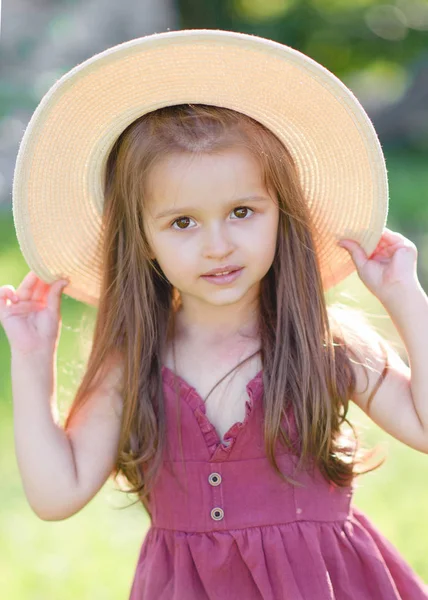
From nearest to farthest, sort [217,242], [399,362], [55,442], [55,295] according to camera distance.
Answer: [217,242] → [55,442] → [399,362] → [55,295]

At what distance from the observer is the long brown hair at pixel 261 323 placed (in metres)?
2.18

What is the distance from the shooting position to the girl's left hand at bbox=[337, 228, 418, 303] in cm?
231

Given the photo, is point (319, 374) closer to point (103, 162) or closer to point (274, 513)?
point (274, 513)

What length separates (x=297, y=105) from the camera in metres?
2.14

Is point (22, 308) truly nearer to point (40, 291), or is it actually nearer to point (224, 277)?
point (40, 291)

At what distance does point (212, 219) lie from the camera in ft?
6.96

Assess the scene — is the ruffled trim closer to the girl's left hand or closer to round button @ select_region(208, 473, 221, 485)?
round button @ select_region(208, 473, 221, 485)

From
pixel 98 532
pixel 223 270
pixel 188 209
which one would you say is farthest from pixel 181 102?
pixel 98 532

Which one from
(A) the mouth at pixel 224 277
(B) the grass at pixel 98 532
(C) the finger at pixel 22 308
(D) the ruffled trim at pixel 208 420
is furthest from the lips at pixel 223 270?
(B) the grass at pixel 98 532

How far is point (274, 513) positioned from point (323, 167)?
82cm

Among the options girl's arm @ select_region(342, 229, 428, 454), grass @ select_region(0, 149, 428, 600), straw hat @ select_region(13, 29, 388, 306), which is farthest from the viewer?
grass @ select_region(0, 149, 428, 600)

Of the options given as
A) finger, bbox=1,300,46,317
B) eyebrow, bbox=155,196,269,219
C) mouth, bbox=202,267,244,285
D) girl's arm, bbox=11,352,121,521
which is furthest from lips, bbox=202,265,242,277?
finger, bbox=1,300,46,317

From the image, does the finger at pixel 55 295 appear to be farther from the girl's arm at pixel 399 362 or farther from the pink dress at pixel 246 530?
the girl's arm at pixel 399 362

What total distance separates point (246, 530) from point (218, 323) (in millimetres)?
504
